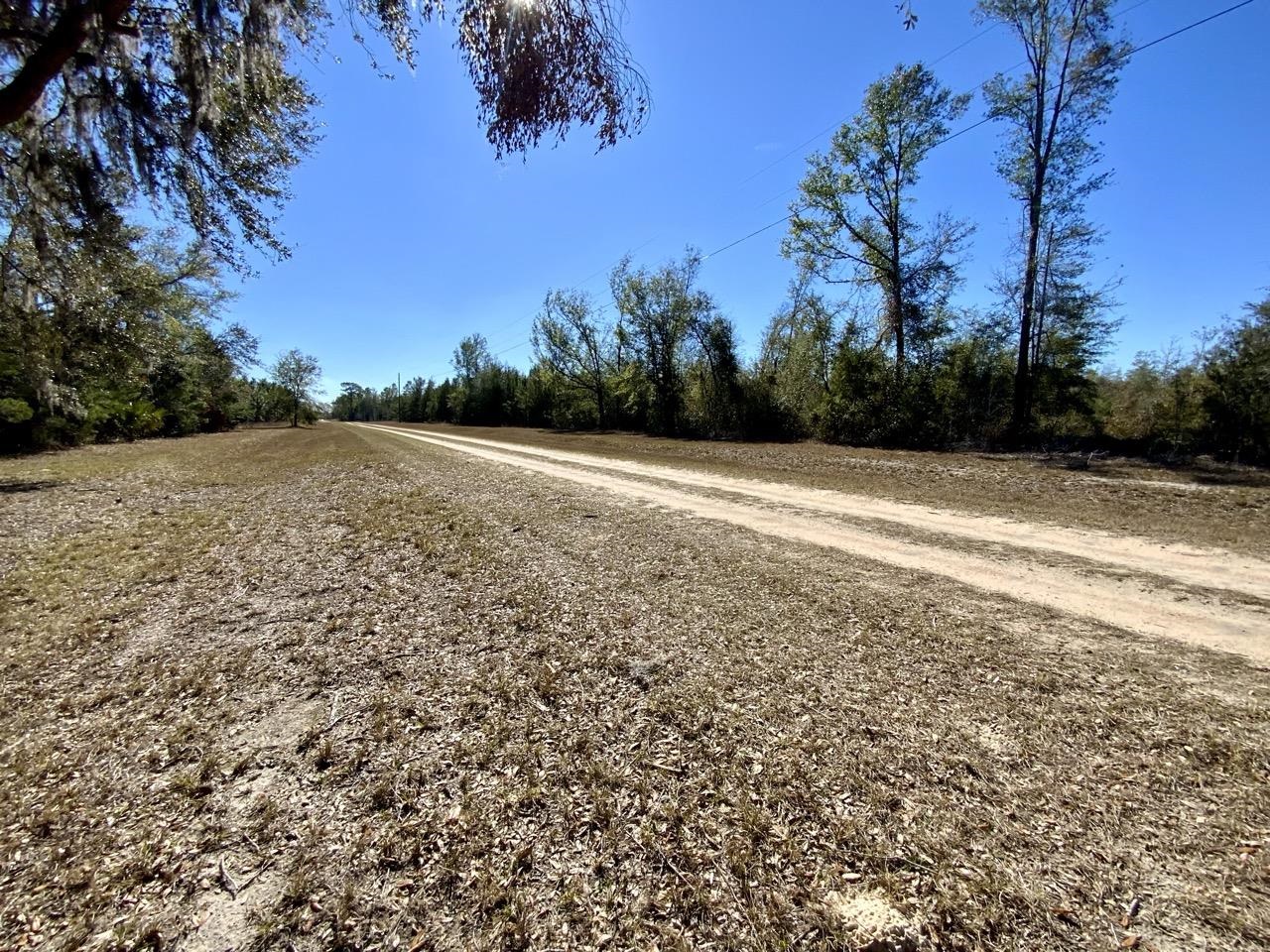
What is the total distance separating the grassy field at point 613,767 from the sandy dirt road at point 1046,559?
1.73 feet

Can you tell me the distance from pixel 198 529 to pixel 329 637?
5.19 metres

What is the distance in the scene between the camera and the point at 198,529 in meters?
7.12

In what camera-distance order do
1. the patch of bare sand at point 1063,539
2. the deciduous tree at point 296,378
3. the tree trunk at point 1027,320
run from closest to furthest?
the patch of bare sand at point 1063,539 → the tree trunk at point 1027,320 → the deciduous tree at point 296,378

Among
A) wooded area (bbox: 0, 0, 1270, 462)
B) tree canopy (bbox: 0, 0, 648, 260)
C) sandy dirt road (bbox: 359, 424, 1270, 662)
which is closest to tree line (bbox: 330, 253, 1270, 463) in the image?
wooded area (bbox: 0, 0, 1270, 462)

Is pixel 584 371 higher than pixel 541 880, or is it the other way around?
pixel 584 371

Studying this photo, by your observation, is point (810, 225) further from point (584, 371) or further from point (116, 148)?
point (584, 371)

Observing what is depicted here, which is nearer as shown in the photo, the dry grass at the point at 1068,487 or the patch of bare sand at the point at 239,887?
the patch of bare sand at the point at 239,887

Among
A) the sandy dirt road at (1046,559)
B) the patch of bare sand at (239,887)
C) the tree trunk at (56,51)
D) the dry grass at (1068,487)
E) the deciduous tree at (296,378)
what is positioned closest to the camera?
the patch of bare sand at (239,887)

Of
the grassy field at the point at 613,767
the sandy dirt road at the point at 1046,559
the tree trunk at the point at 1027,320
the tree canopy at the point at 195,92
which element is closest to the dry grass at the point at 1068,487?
the sandy dirt road at the point at 1046,559

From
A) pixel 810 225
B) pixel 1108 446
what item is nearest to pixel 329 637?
pixel 1108 446

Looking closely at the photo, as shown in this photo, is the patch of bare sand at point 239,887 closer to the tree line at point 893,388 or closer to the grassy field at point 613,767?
the grassy field at point 613,767

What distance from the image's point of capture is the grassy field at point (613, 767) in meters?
1.70

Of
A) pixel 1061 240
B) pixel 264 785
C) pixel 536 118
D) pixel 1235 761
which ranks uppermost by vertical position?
pixel 1061 240

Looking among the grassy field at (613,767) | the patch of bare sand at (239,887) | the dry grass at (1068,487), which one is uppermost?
the dry grass at (1068,487)
